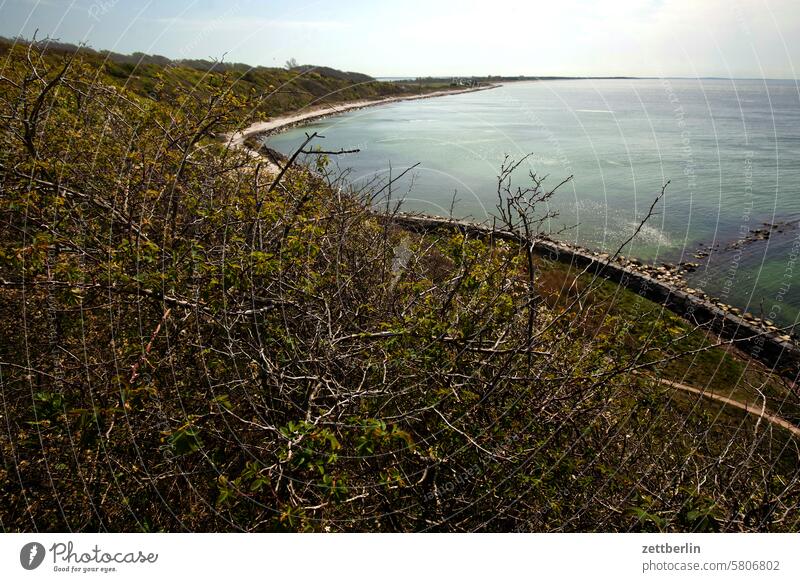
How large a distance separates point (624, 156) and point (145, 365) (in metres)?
41.7

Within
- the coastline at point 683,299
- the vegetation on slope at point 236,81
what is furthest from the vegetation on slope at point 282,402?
the coastline at point 683,299

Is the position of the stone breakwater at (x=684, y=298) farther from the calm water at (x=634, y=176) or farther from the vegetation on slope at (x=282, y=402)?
the vegetation on slope at (x=282, y=402)

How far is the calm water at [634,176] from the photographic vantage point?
20625mm

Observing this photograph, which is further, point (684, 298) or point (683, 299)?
point (683, 299)

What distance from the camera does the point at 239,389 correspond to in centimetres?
355

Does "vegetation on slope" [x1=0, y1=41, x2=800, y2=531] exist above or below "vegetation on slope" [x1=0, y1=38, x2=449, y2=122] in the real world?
below

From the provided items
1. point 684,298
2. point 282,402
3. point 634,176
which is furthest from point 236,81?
point 634,176

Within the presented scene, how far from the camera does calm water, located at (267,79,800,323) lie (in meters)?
20.6

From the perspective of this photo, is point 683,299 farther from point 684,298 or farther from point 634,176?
point 634,176

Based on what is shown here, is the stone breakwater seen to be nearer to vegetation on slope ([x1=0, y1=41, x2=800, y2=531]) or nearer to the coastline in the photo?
the coastline

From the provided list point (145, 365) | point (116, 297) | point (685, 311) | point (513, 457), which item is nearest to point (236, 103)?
point (116, 297)

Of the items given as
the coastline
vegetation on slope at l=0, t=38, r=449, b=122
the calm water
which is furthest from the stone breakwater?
vegetation on slope at l=0, t=38, r=449, b=122

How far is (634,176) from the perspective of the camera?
104ft
